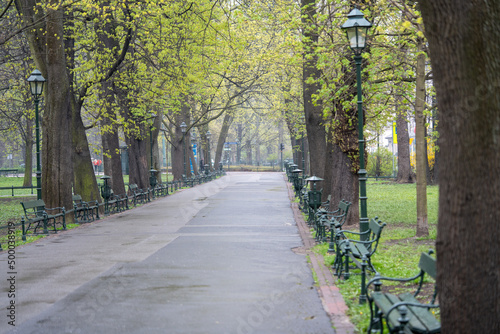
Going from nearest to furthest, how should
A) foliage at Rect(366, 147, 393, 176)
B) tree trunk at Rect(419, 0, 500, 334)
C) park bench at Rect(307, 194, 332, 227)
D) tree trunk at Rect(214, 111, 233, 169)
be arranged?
tree trunk at Rect(419, 0, 500, 334) → park bench at Rect(307, 194, 332, 227) → foliage at Rect(366, 147, 393, 176) → tree trunk at Rect(214, 111, 233, 169)

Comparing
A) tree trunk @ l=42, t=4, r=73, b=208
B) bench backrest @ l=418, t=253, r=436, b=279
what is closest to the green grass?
tree trunk @ l=42, t=4, r=73, b=208

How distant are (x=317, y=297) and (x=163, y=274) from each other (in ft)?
9.68

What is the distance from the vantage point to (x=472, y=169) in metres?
4.73

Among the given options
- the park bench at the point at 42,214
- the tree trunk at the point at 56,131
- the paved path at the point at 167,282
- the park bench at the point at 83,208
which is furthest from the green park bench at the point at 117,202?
the paved path at the point at 167,282

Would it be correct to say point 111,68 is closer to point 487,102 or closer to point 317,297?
point 317,297

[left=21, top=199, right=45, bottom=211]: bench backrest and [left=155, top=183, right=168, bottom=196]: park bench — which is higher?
[left=21, top=199, right=45, bottom=211]: bench backrest

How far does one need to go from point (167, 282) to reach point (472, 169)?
231 inches

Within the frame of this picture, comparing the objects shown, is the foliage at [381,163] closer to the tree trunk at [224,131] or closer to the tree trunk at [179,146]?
the tree trunk at [179,146]

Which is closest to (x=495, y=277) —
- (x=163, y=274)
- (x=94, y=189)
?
(x=163, y=274)

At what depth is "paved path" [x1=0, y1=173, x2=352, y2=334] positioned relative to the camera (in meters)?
7.10

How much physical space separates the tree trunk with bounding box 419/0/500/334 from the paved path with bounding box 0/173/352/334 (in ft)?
7.54

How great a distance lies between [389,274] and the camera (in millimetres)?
9516

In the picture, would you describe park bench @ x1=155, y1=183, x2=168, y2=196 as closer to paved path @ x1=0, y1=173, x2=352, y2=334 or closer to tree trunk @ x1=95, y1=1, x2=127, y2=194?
tree trunk @ x1=95, y1=1, x2=127, y2=194

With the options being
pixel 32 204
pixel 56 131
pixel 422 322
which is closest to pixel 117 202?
pixel 56 131
